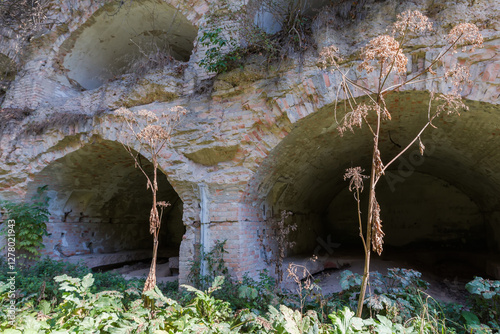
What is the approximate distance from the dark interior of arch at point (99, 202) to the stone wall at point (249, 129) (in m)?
0.10

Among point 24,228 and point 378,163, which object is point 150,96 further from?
point 378,163

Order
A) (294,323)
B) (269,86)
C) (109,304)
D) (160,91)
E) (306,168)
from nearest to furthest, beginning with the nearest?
(294,323) → (109,304) → (269,86) → (160,91) → (306,168)

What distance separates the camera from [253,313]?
3.58 meters

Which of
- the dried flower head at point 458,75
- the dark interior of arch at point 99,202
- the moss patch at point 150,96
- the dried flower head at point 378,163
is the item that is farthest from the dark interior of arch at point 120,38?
the dried flower head at point 378,163

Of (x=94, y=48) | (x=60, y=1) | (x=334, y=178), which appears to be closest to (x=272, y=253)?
(x=334, y=178)

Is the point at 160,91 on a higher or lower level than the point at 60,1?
lower

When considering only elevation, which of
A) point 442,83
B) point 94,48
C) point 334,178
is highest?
point 94,48

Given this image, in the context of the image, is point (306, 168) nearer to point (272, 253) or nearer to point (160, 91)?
point (272, 253)

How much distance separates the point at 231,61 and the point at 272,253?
348 cm

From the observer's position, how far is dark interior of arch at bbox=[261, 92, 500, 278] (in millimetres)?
5113

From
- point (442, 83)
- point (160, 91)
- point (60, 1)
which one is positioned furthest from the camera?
point (60, 1)

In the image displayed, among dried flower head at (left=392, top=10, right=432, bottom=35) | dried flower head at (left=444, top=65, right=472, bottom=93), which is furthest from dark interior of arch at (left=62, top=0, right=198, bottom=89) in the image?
dried flower head at (left=444, top=65, right=472, bottom=93)

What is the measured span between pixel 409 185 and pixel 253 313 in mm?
8265

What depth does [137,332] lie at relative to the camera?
2.83 m
